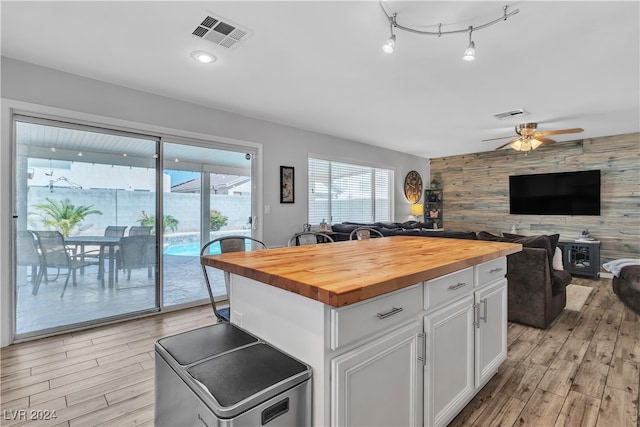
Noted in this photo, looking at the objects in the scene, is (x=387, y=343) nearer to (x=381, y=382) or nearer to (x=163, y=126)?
(x=381, y=382)

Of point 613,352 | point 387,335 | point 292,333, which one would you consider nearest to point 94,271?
point 292,333

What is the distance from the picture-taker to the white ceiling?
2025 mm

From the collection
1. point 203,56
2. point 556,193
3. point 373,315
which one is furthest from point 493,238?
point 556,193

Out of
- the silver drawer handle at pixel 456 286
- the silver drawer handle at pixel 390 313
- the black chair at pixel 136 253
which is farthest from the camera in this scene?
the black chair at pixel 136 253

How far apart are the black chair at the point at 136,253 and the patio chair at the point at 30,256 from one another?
629mm

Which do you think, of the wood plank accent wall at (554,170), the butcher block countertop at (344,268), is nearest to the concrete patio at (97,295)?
the butcher block countertop at (344,268)

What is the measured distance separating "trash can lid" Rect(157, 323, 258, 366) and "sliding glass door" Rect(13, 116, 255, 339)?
2.41 m

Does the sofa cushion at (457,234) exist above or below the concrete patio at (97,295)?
above

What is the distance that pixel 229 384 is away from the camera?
1.04 m

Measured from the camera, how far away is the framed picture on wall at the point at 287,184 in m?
4.70

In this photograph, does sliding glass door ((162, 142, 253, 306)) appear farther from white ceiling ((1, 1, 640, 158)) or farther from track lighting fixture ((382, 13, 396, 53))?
track lighting fixture ((382, 13, 396, 53))

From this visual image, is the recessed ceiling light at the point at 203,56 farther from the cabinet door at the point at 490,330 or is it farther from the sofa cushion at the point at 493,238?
the sofa cushion at the point at 493,238

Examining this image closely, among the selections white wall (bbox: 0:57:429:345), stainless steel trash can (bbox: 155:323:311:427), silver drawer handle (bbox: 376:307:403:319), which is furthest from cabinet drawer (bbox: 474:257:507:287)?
white wall (bbox: 0:57:429:345)

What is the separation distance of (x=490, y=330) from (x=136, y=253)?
3.46 metres
